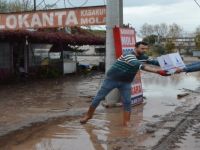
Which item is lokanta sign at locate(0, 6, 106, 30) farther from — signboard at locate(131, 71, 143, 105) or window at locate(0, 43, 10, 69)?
window at locate(0, 43, 10, 69)

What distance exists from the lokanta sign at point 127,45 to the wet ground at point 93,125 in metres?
0.36

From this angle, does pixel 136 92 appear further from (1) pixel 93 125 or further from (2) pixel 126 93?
(2) pixel 126 93

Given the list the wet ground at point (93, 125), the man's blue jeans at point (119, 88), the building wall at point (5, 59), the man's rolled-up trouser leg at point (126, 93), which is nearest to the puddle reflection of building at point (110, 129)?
the wet ground at point (93, 125)

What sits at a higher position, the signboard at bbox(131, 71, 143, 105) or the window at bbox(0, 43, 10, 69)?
the window at bbox(0, 43, 10, 69)

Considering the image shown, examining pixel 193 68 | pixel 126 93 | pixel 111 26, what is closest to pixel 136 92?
pixel 111 26

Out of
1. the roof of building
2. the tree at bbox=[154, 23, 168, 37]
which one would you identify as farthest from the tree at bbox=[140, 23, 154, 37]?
the roof of building

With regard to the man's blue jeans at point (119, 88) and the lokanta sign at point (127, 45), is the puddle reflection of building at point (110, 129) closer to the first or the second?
the man's blue jeans at point (119, 88)

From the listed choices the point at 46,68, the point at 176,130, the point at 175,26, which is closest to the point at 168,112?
the point at 176,130

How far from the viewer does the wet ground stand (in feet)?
29.3

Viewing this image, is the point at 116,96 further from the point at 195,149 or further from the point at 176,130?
the point at 195,149

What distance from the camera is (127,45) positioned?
14.1 metres

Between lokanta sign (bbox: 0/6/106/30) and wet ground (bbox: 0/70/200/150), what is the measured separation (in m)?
2.57

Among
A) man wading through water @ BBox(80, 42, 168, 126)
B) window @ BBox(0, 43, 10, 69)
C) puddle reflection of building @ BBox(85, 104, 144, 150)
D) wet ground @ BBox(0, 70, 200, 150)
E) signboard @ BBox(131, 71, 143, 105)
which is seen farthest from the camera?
window @ BBox(0, 43, 10, 69)

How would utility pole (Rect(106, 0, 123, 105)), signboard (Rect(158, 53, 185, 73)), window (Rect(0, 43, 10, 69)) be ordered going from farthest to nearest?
window (Rect(0, 43, 10, 69)) < utility pole (Rect(106, 0, 123, 105)) < signboard (Rect(158, 53, 185, 73))
